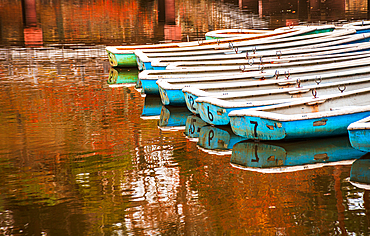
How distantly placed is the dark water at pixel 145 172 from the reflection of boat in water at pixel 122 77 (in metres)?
0.12

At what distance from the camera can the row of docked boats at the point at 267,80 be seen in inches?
353

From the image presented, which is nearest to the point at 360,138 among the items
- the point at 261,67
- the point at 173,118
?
the point at 173,118

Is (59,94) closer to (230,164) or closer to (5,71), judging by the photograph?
(5,71)

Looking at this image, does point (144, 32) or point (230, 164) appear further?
point (144, 32)

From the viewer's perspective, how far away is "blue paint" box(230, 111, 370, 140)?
8789mm

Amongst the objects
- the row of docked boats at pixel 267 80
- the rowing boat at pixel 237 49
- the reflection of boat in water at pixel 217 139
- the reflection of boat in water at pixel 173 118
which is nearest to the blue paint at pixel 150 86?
the row of docked boats at pixel 267 80

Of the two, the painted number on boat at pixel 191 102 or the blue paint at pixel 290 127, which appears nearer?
the blue paint at pixel 290 127

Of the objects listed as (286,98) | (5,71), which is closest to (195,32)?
(5,71)

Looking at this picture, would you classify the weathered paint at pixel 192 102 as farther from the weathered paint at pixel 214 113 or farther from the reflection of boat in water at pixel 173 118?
the reflection of boat in water at pixel 173 118

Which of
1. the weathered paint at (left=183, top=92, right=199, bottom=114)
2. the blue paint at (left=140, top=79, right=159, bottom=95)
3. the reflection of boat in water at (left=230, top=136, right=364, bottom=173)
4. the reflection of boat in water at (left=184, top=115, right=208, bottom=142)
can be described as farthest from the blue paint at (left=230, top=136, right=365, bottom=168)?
the blue paint at (left=140, top=79, right=159, bottom=95)

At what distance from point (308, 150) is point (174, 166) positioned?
7.45ft

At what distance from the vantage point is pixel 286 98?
1044 centimetres

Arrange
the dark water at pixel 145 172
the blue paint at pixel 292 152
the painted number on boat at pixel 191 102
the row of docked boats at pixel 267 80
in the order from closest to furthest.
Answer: the dark water at pixel 145 172
the blue paint at pixel 292 152
the row of docked boats at pixel 267 80
the painted number on boat at pixel 191 102

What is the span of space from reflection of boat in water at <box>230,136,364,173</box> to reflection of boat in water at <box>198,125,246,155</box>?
191mm
